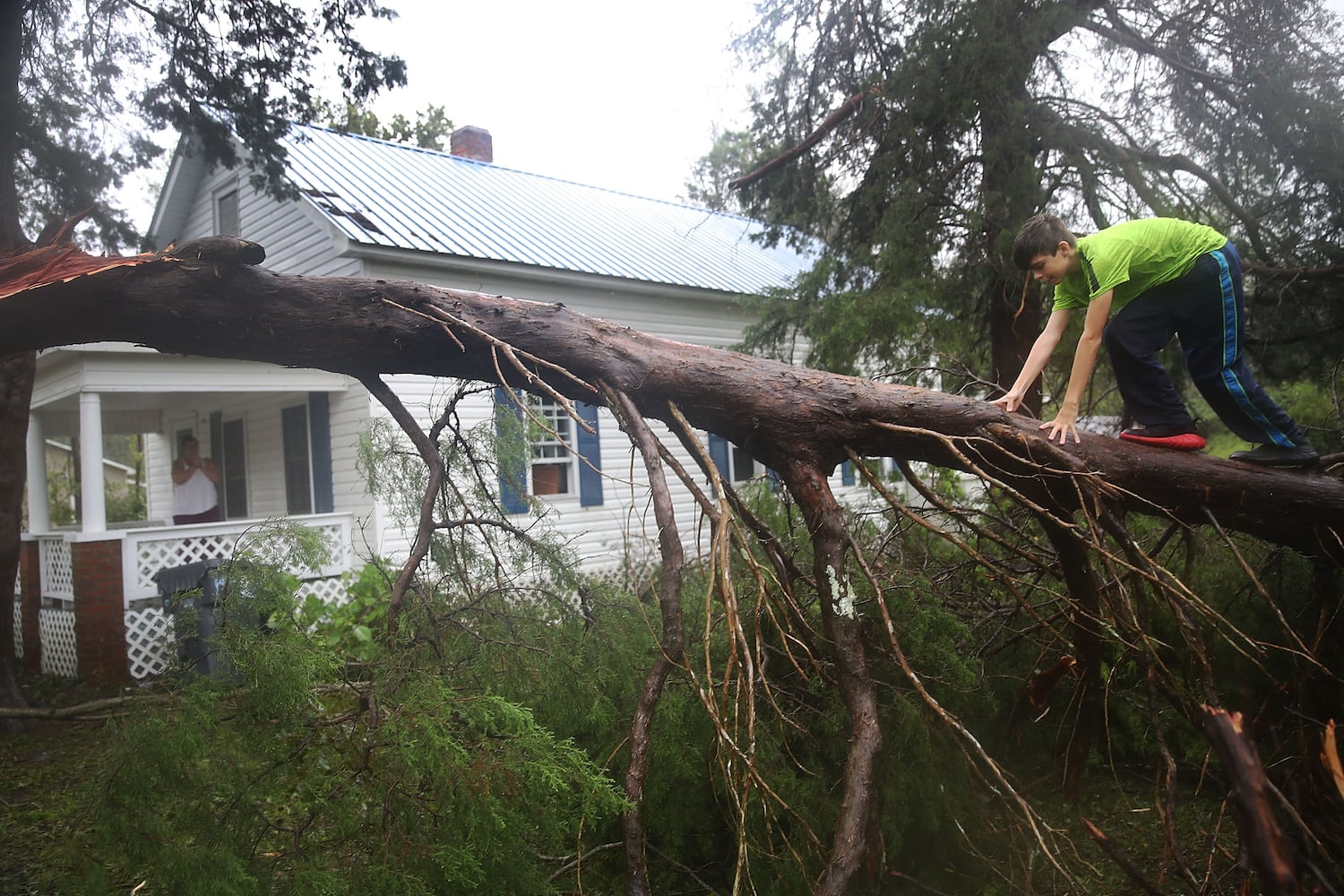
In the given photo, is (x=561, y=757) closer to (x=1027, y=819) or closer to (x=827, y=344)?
(x=1027, y=819)

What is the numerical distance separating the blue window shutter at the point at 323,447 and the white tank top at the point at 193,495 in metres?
1.26

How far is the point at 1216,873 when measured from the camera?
3.95 meters

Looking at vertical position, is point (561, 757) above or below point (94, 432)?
below

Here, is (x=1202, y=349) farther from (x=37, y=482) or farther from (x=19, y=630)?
(x=19, y=630)

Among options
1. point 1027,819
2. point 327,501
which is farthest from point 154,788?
point 327,501

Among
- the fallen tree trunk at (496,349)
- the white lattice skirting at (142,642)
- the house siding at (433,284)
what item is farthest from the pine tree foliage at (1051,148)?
the white lattice skirting at (142,642)

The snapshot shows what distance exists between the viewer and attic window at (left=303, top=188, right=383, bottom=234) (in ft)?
33.8

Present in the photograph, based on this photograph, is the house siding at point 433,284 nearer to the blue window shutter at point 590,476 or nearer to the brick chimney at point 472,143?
the blue window shutter at point 590,476

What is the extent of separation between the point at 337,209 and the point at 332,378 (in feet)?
6.29

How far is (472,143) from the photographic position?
1606cm

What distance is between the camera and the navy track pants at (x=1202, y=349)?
3.65m

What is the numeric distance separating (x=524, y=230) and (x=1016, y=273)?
7.19m

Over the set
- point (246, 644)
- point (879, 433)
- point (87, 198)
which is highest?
point (87, 198)

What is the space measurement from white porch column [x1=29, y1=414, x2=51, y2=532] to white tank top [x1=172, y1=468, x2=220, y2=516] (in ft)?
4.24
